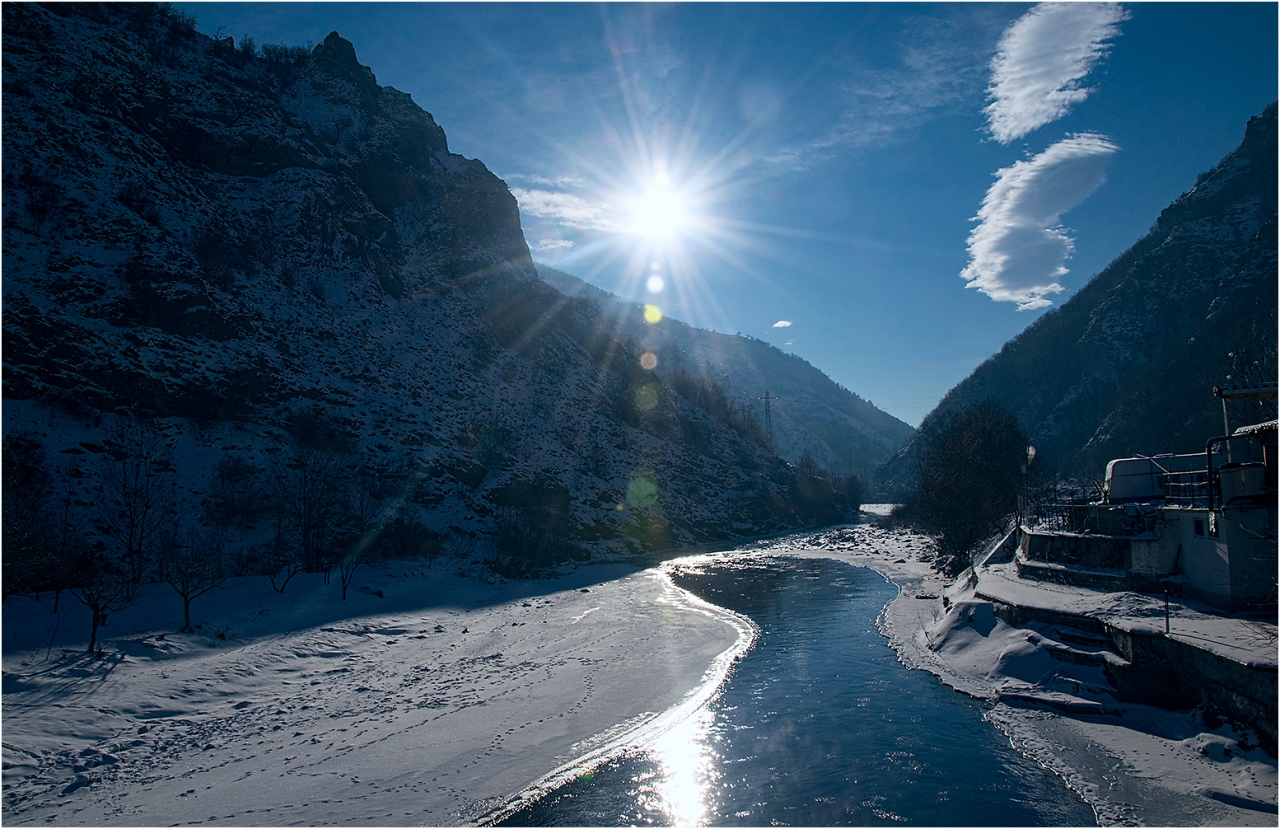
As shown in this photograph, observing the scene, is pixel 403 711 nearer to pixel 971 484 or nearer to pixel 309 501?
pixel 309 501

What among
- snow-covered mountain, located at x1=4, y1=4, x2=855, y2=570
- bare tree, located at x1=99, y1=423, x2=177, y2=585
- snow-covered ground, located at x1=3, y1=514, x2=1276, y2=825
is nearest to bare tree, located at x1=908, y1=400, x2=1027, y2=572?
snow-covered ground, located at x1=3, y1=514, x2=1276, y2=825

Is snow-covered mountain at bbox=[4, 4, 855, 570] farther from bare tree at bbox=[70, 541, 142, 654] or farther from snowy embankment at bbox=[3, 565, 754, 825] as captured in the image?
snowy embankment at bbox=[3, 565, 754, 825]

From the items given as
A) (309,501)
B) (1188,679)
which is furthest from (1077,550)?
(309,501)

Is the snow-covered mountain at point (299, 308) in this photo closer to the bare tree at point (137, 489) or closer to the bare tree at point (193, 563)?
the bare tree at point (137, 489)

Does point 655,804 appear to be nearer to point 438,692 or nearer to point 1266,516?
point 438,692

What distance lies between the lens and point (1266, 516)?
1515 cm

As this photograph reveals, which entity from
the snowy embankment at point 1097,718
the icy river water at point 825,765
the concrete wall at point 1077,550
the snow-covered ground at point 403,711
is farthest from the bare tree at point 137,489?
the concrete wall at point 1077,550

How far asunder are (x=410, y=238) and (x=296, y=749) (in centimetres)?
8107

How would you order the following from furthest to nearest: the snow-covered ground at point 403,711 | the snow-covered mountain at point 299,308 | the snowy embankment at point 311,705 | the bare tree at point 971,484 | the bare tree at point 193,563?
the snow-covered mountain at point 299,308 → the bare tree at point 971,484 → the bare tree at point 193,563 → the snowy embankment at point 311,705 → the snow-covered ground at point 403,711

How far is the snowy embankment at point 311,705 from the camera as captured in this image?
12.0 meters

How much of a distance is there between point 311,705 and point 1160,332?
511 ft

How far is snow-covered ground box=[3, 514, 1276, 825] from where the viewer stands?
11.7 m

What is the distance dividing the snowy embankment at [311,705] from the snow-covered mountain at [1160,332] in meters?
93.5

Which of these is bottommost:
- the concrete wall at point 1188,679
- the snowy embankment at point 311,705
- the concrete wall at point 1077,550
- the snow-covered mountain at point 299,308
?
the snowy embankment at point 311,705
